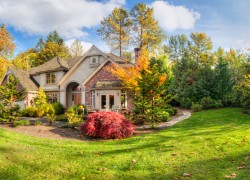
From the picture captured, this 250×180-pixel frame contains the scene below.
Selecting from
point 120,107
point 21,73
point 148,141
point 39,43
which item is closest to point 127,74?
point 120,107

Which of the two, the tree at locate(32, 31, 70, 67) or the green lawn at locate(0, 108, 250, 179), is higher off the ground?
the tree at locate(32, 31, 70, 67)

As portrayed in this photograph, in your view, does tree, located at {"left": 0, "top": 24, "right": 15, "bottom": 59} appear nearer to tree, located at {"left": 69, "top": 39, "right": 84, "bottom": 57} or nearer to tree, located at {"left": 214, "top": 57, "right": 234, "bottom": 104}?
tree, located at {"left": 69, "top": 39, "right": 84, "bottom": 57}

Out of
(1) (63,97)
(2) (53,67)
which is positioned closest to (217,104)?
(1) (63,97)

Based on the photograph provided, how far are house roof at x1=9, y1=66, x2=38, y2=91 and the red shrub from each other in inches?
658

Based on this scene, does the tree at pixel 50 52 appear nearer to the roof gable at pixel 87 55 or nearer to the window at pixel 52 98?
the window at pixel 52 98

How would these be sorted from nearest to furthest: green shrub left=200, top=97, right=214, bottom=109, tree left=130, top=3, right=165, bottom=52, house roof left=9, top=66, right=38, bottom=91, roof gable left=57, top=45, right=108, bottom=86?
green shrub left=200, top=97, right=214, bottom=109
roof gable left=57, top=45, right=108, bottom=86
house roof left=9, top=66, right=38, bottom=91
tree left=130, top=3, right=165, bottom=52

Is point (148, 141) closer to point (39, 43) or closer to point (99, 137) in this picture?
point (99, 137)

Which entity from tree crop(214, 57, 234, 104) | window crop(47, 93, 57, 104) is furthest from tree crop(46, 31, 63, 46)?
tree crop(214, 57, 234, 104)

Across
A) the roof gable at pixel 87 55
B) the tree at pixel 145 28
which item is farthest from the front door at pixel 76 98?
the tree at pixel 145 28

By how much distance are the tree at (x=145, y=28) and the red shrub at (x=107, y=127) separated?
2446 cm

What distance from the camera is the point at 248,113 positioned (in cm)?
1728

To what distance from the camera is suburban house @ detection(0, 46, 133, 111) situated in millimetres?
21297

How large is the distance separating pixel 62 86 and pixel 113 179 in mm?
22428

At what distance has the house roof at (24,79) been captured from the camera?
26128mm
